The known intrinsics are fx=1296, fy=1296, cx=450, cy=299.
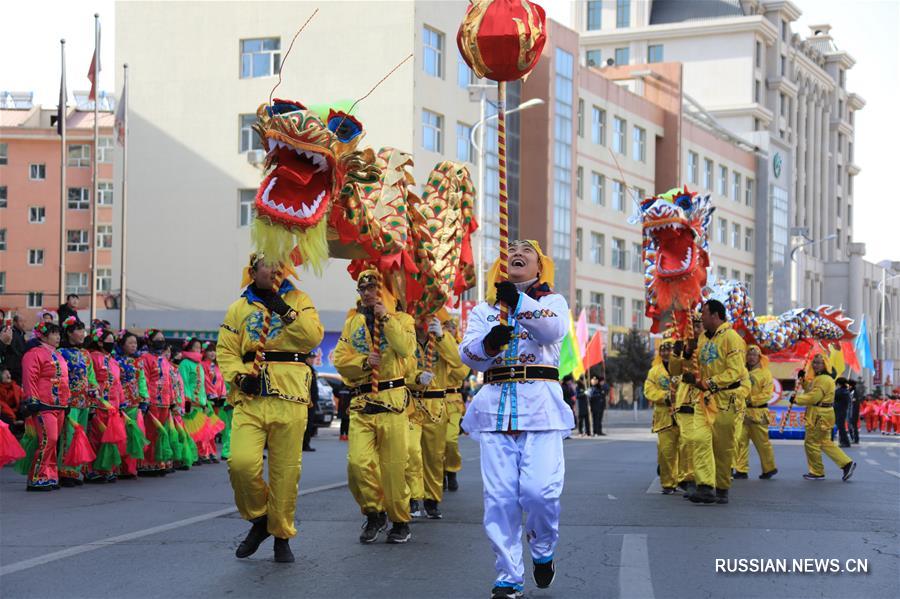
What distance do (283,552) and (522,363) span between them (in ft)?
6.99

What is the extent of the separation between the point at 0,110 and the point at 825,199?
6173 cm

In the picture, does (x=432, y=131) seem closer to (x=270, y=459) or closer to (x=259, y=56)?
(x=259, y=56)

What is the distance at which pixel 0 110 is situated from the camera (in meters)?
65.1

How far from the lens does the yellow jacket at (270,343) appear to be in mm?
8492

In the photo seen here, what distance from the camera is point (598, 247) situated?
59.0 meters

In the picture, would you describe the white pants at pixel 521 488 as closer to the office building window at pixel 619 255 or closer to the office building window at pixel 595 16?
the office building window at pixel 619 255

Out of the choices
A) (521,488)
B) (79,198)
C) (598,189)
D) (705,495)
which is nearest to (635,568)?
(521,488)

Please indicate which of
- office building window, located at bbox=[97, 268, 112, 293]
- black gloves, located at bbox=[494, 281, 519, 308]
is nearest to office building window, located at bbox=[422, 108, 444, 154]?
office building window, located at bbox=[97, 268, 112, 293]

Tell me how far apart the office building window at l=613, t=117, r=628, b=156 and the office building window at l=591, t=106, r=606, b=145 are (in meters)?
1.07

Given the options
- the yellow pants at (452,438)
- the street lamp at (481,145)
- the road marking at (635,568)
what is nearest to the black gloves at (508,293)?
the road marking at (635,568)

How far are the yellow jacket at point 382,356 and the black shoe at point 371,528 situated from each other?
0.81 m

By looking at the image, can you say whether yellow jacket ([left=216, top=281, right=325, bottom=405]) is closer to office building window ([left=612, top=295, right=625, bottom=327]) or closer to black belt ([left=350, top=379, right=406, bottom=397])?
black belt ([left=350, top=379, right=406, bottom=397])

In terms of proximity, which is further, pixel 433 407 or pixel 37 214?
pixel 37 214

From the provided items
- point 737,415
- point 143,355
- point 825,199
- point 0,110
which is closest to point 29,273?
point 0,110
